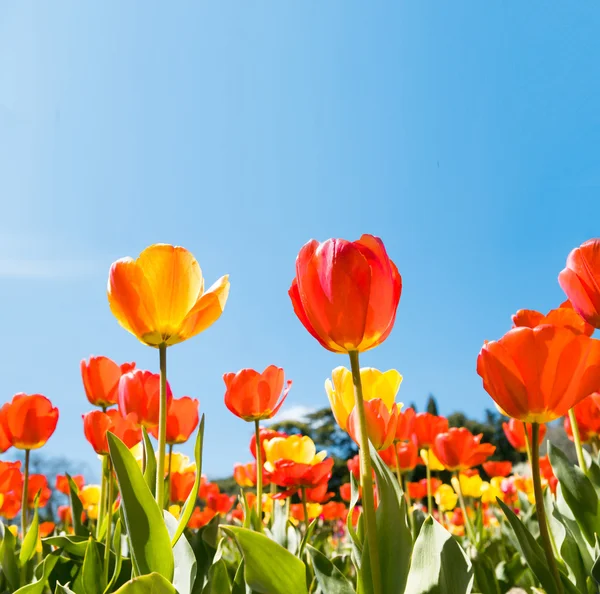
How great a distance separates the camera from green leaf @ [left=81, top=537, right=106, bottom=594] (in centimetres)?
137

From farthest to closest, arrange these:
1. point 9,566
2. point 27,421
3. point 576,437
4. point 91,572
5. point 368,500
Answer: point 27,421 < point 9,566 < point 576,437 < point 91,572 < point 368,500

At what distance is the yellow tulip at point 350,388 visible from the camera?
1279mm

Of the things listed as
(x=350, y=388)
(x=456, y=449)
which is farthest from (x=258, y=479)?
(x=456, y=449)

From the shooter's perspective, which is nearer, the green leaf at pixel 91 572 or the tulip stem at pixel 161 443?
the tulip stem at pixel 161 443

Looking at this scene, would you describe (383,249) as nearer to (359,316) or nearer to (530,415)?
(359,316)

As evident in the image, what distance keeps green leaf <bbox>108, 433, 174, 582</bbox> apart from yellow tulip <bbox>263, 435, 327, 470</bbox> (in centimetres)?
140

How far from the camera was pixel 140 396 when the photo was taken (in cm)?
A: 170

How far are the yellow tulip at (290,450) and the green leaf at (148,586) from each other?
1.50m

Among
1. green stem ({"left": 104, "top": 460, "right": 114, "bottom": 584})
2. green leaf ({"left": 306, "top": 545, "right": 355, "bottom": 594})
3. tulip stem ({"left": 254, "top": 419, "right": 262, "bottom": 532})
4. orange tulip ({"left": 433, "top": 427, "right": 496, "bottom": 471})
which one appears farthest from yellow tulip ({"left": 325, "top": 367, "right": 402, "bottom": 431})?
orange tulip ({"left": 433, "top": 427, "right": 496, "bottom": 471})

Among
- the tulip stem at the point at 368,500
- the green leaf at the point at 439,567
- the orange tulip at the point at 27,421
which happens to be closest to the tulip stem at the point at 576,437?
the green leaf at the point at 439,567

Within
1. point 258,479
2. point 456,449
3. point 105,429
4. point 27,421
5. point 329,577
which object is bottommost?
point 329,577

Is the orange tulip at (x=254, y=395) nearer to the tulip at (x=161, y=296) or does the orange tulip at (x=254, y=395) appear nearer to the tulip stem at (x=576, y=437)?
the tulip at (x=161, y=296)

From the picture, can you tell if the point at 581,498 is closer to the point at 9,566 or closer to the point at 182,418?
the point at 182,418

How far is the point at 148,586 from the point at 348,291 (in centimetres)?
57
